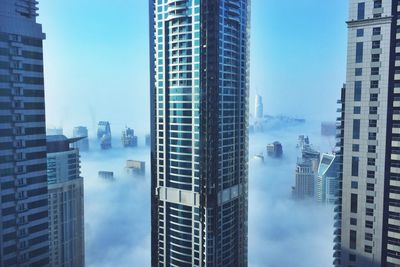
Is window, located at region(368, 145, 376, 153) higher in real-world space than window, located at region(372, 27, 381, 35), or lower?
lower

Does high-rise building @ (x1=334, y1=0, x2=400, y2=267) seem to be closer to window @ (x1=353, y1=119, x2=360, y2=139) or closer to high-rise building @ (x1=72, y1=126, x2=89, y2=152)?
window @ (x1=353, y1=119, x2=360, y2=139)

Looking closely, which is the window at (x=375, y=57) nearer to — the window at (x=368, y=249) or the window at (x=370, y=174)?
the window at (x=370, y=174)

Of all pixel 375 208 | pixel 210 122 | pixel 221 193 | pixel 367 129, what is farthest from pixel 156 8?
pixel 375 208

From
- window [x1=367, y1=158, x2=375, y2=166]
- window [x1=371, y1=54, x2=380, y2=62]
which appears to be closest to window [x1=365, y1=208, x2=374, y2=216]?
window [x1=367, y1=158, x2=375, y2=166]

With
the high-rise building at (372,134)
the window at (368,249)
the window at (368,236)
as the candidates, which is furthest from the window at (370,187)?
A: the window at (368,249)


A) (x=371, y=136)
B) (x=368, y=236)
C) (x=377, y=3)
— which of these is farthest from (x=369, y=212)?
(x=377, y=3)

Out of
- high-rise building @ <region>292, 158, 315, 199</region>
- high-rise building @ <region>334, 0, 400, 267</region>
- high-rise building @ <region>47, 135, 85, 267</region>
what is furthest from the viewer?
high-rise building @ <region>292, 158, 315, 199</region>

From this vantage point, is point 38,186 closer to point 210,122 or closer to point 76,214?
point 76,214
